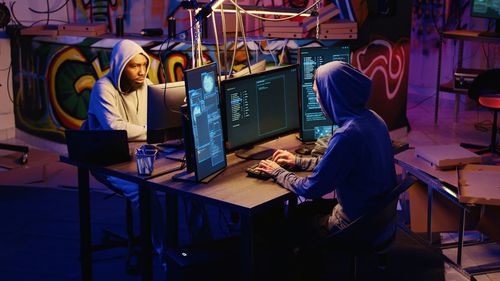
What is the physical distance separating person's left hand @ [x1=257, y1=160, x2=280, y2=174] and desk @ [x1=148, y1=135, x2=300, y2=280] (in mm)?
55

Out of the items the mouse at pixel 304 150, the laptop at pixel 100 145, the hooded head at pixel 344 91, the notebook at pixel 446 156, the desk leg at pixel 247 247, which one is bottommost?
the desk leg at pixel 247 247

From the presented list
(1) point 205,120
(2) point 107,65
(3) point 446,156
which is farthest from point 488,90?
(1) point 205,120

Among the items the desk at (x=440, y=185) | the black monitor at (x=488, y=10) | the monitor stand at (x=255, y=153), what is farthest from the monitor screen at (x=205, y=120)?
the black monitor at (x=488, y=10)

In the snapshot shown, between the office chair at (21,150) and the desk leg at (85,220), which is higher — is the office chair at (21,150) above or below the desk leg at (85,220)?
below

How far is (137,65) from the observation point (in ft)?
15.1

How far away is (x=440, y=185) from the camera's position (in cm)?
416

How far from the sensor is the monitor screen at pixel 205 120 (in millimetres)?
3396

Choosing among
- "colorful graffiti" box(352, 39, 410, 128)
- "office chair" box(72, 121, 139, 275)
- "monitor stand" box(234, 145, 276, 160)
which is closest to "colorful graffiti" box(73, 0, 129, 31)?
"colorful graffiti" box(352, 39, 410, 128)

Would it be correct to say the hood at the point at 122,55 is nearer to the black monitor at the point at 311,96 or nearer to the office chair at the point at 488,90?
the black monitor at the point at 311,96

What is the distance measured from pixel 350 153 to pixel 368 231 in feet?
1.16

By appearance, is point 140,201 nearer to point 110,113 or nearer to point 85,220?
point 85,220

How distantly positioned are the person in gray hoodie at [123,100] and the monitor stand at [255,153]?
668 mm

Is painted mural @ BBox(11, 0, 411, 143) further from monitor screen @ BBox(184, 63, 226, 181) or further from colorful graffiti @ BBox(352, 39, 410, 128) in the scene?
monitor screen @ BBox(184, 63, 226, 181)

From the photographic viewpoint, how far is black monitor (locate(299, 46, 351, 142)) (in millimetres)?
4305
